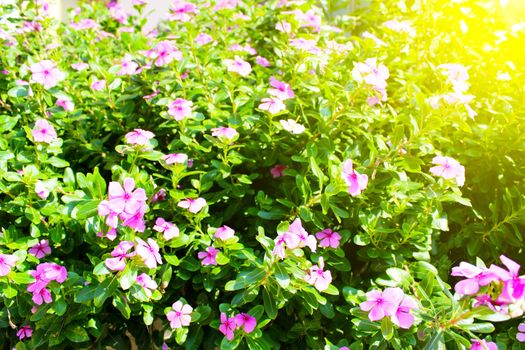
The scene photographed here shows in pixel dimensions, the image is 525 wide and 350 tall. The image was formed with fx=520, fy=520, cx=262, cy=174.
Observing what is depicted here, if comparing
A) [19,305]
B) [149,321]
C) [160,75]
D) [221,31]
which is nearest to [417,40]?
[221,31]

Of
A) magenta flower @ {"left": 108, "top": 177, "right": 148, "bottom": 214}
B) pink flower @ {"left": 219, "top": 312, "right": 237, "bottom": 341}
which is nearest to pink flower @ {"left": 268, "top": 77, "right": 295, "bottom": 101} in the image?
magenta flower @ {"left": 108, "top": 177, "right": 148, "bottom": 214}

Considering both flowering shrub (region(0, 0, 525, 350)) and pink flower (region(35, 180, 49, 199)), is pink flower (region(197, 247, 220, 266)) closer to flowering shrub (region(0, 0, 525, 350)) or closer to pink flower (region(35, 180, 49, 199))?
flowering shrub (region(0, 0, 525, 350))

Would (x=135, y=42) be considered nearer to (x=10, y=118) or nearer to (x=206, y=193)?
(x=10, y=118)

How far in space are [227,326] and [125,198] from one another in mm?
451

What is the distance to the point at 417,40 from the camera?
2461mm

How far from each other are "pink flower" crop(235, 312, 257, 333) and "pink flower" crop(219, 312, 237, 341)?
0.04ft

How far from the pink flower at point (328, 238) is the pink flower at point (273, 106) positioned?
41 cm

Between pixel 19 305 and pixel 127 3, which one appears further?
pixel 127 3

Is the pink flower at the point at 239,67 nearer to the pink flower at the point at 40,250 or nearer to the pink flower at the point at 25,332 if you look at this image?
the pink flower at the point at 40,250

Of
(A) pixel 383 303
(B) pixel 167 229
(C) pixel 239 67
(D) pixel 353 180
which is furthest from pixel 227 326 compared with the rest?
(C) pixel 239 67

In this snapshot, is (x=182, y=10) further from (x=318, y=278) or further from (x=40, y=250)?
(x=318, y=278)

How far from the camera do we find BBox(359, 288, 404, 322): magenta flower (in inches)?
50.6

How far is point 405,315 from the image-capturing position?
129cm

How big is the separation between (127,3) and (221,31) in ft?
10.4
